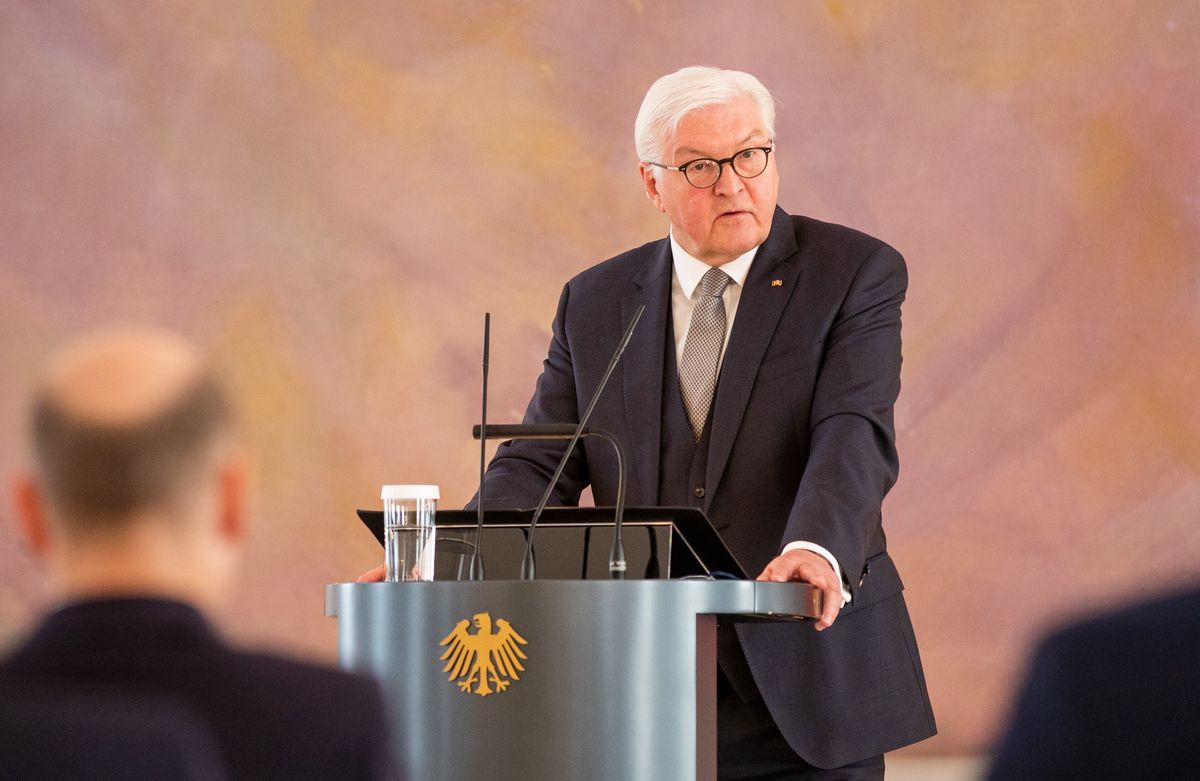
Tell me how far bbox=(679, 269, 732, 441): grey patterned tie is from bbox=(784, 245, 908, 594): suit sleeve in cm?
22

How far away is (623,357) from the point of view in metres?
3.10

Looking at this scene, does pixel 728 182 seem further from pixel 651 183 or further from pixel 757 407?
pixel 757 407

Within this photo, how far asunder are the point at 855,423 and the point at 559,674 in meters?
0.90

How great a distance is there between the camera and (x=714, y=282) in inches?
122

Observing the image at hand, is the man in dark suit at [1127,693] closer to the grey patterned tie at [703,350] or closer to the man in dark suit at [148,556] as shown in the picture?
the man in dark suit at [148,556]

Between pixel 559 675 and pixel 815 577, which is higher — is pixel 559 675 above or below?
below

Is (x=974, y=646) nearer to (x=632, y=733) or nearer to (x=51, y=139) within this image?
(x=632, y=733)

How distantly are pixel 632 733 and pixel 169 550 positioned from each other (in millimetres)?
1185


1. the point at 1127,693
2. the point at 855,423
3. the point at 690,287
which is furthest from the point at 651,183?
the point at 1127,693

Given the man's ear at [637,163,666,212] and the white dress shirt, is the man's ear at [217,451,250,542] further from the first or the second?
the man's ear at [637,163,666,212]

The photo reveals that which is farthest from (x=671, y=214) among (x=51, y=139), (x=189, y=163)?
(x=51, y=139)

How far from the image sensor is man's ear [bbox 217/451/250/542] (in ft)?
3.30

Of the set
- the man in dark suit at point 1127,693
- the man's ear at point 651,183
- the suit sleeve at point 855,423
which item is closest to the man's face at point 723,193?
A: the man's ear at point 651,183

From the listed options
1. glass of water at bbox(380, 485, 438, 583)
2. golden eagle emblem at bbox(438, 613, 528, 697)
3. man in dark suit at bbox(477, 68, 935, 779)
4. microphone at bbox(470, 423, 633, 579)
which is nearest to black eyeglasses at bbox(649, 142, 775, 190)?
man in dark suit at bbox(477, 68, 935, 779)
